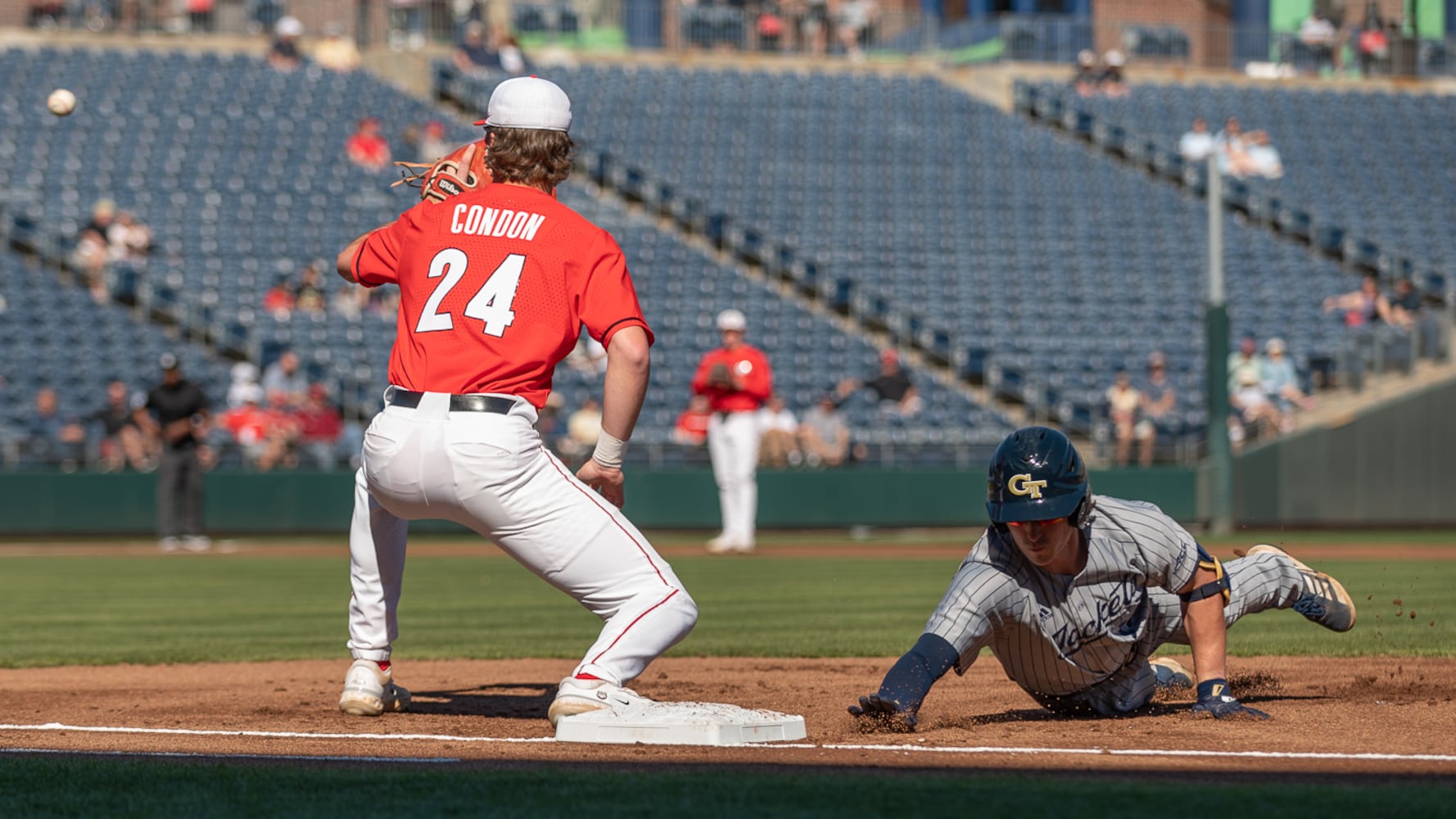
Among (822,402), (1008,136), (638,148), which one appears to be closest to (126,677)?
(822,402)

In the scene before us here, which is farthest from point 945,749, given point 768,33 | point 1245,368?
point 768,33

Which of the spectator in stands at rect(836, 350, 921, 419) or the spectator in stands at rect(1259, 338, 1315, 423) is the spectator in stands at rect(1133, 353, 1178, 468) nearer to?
the spectator in stands at rect(1259, 338, 1315, 423)

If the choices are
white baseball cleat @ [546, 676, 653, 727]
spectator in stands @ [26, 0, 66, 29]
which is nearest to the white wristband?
white baseball cleat @ [546, 676, 653, 727]

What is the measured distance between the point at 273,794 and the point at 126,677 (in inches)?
155

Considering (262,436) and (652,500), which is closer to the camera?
(262,436)

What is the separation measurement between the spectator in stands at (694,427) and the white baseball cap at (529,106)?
47.1ft

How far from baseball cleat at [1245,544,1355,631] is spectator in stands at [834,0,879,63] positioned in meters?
27.5

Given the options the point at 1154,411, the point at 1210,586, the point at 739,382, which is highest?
the point at 1210,586

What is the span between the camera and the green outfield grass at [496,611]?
875cm

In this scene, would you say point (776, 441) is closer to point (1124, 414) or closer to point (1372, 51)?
point (1124, 414)

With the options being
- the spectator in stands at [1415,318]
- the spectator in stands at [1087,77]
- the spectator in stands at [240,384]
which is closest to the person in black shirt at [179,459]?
the spectator in stands at [240,384]

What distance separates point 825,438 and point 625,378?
15.3 m

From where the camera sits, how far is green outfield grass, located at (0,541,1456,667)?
8.75 meters

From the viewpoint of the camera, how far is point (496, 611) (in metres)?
11.3
